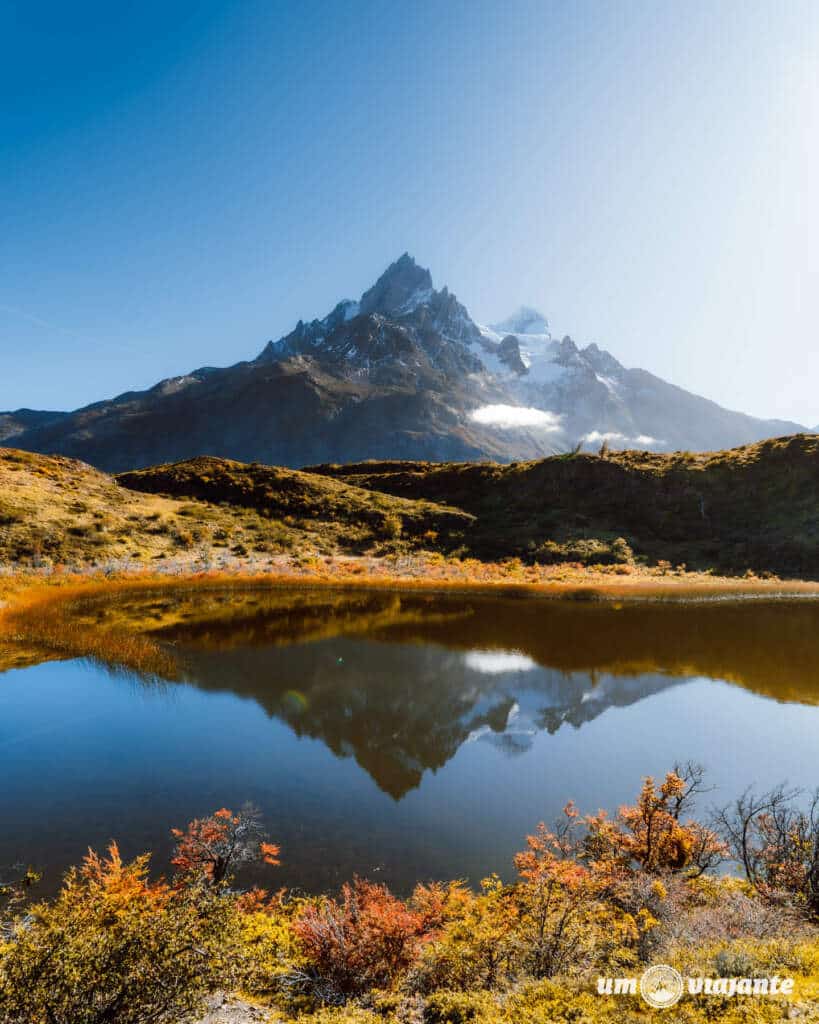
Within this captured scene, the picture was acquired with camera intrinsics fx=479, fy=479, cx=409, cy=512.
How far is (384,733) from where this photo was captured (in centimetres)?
1730

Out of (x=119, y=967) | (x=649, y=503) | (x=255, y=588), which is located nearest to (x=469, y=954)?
(x=119, y=967)

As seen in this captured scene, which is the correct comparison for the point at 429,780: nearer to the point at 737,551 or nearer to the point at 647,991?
the point at 647,991

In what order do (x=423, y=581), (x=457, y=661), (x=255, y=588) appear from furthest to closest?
(x=423, y=581), (x=255, y=588), (x=457, y=661)

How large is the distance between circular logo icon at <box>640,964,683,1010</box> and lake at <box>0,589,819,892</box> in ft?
18.9

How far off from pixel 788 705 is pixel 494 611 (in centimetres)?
1868

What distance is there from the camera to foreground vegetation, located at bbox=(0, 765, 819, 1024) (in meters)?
5.51

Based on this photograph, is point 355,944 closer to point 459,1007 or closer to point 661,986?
point 459,1007

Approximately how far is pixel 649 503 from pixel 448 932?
7192 cm

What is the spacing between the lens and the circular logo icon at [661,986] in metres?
5.43

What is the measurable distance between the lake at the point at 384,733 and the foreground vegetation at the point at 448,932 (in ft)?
3.28

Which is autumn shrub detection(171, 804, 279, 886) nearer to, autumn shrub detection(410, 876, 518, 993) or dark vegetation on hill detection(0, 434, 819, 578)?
autumn shrub detection(410, 876, 518, 993)

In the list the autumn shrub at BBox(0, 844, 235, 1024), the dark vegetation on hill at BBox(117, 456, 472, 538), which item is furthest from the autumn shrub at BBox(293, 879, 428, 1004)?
the dark vegetation on hill at BBox(117, 456, 472, 538)

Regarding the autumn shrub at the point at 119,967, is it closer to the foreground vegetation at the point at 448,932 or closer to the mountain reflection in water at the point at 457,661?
the foreground vegetation at the point at 448,932

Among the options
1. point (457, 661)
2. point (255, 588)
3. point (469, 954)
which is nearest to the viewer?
point (469, 954)
